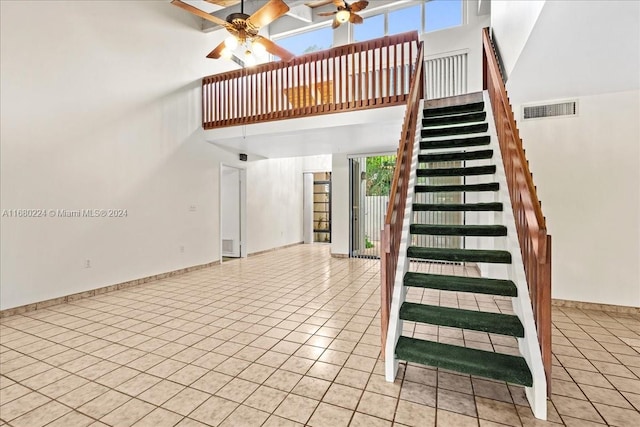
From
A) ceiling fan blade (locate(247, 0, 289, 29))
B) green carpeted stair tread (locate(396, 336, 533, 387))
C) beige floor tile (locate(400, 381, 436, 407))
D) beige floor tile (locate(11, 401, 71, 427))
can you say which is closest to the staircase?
green carpeted stair tread (locate(396, 336, 533, 387))

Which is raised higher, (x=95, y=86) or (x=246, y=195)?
(x=95, y=86)

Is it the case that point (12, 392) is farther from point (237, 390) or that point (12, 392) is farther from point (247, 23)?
point (247, 23)

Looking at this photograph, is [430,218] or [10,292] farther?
[430,218]

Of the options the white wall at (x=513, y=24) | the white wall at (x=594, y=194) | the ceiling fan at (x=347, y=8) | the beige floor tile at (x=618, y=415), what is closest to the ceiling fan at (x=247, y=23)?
the ceiling fan at (x=347, y=8)

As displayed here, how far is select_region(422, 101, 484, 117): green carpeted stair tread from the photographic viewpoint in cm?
433

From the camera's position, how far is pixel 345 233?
23.6 feet

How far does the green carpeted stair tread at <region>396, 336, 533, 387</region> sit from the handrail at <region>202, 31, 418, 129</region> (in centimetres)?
357

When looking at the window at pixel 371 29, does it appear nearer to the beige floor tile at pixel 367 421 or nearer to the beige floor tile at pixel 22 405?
the beige floor tile at pixel 367 421

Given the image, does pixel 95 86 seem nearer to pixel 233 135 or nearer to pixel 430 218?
pixel 233 135

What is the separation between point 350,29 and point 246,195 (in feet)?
16.0

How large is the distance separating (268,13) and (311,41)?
17.5 ft

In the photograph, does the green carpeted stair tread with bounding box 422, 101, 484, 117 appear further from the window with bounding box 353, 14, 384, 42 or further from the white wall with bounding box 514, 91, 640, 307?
the window with bounding box 353, 14, 384, 42

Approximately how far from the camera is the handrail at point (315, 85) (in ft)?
15.4

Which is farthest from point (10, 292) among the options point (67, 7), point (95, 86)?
point (67, 7)
